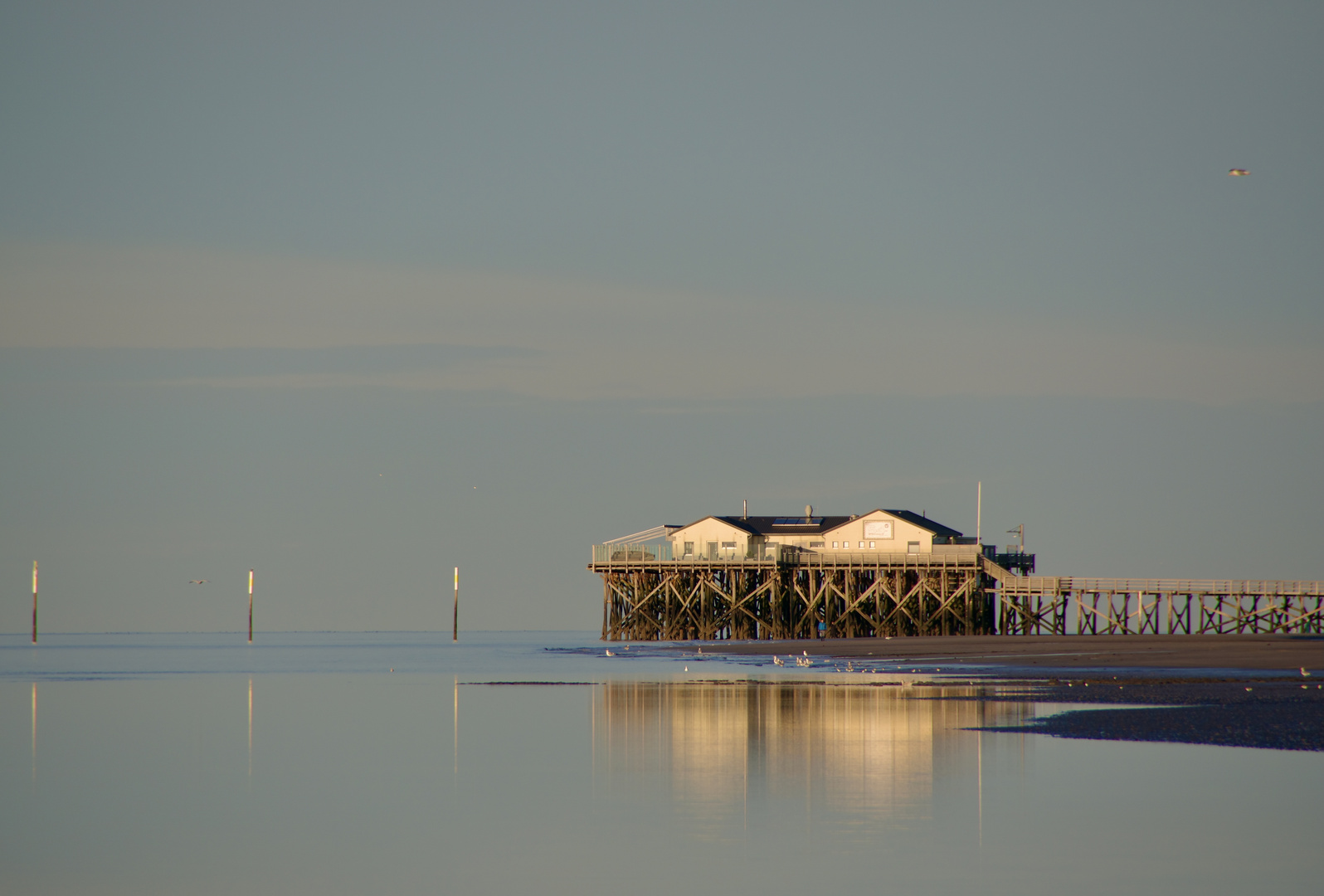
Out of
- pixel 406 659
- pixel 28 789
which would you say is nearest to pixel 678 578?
pixel 406 659

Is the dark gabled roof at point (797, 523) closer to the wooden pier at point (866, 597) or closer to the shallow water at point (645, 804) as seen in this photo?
the wooden pier at point (866, 597)

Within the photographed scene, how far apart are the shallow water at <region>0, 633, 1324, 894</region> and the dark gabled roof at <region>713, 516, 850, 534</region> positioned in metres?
51.0

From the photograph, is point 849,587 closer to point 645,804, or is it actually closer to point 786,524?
point 786,524

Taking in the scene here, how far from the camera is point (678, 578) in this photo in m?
86.3

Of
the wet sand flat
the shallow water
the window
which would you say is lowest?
the wet sand flat

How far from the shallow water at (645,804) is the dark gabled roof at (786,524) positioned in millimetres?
51049

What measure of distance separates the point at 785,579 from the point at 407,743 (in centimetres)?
5669

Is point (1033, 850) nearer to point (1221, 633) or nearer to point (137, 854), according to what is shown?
point (137, 854)

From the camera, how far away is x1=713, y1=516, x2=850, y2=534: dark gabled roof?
8700cm

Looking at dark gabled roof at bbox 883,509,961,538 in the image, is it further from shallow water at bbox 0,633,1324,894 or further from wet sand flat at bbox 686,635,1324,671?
shallow water at bbox 0,633,1324,894

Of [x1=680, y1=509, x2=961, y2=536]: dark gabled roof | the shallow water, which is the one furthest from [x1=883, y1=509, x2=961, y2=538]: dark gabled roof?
the shallow water

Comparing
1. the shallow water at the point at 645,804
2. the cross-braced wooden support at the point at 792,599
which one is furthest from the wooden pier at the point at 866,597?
the shallow water at the point at 645,804

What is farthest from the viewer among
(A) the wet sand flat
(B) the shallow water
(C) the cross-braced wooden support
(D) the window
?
(D) the window

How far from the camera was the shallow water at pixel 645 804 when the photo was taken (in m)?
15.1
